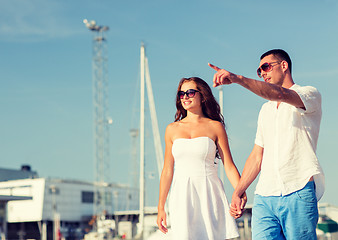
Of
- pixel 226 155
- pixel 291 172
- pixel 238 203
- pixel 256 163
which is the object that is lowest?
pixel 238 203

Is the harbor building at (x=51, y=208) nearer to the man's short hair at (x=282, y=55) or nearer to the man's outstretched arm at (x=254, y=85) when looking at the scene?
the man's short hair at (x=282, y=55)

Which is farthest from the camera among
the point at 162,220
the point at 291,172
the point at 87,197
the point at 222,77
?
the point at 87,197

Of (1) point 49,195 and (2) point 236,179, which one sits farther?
(1) point 49,195

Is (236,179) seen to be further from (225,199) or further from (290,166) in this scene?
(290,166)

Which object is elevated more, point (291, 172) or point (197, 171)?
point (197, 171)

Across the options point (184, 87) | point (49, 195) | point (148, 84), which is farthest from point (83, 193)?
point (184, 87)

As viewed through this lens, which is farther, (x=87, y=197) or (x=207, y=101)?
(x=87, y=197)

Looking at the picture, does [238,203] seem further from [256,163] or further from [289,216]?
[289,216]

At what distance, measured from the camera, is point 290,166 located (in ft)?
14.8

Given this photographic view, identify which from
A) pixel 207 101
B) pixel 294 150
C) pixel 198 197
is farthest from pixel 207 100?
pixel 294 150

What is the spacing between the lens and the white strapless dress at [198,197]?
5398 mm

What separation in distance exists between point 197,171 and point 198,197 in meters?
0.25

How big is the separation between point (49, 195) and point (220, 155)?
88633 millimetres

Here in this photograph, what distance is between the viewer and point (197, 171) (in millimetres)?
5520
